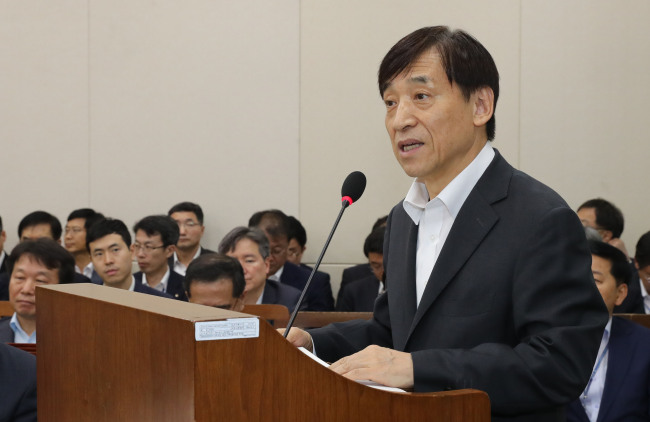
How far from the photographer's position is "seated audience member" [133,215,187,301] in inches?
210

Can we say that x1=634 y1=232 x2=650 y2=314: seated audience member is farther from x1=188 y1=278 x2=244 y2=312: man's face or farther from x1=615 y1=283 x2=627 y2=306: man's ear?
x1=188 y1=278 x2=244 y2=312: man's face

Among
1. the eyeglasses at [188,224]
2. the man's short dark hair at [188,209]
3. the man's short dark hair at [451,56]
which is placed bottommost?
the eyeglasses at [188,224]

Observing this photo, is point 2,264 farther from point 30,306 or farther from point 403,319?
point 403,319

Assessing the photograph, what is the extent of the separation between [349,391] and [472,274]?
46 cm

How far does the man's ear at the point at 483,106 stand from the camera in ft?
5.31

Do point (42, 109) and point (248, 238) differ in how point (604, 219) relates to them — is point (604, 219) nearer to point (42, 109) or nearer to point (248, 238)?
point (248, 238)

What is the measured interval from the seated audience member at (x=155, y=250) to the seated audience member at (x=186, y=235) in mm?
515

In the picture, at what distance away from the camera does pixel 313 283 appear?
17.7 ft

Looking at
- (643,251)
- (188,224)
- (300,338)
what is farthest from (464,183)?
(188,224)

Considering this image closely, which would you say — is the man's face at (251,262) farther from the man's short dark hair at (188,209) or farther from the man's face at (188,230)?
the man's short dark hair at (188,209)

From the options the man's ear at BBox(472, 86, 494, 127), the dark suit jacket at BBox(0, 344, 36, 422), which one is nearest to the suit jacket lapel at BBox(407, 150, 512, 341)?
the man's ear at BBox(472, 86, 494, 127)

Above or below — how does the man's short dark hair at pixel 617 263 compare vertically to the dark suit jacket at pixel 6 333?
above

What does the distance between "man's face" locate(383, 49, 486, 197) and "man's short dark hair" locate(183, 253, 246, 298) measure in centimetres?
213

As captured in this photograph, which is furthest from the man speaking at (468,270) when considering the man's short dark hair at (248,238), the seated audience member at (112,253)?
the seated audience member at (112,253)
